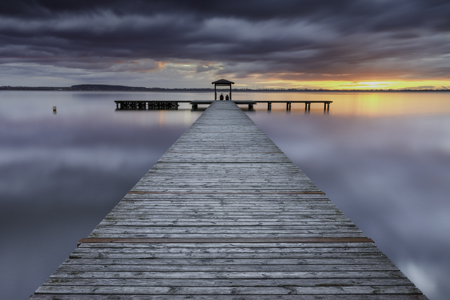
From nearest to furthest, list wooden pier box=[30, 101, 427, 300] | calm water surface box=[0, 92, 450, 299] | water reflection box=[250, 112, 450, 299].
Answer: wooden pier box=[30, 101, 427, 300] < calm water surface box=[0, 92, 450, 299] < water reflection box=[250, 112, 450, 299]

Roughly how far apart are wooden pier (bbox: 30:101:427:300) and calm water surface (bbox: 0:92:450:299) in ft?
10.5

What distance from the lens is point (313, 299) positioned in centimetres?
228

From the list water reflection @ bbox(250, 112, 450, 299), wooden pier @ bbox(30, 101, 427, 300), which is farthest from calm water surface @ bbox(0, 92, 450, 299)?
wooden pier @ bbox(30, 101, 427, 300)

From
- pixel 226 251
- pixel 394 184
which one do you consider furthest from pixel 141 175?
pixel 394 184

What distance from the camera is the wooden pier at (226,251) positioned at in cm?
237

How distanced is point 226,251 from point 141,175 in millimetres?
9914

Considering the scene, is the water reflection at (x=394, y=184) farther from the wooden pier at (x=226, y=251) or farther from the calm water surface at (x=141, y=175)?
the wooden pier at (x=226, y=251)

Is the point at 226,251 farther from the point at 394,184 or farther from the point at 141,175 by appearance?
the point at 394,184

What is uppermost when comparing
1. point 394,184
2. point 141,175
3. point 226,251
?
point 226,251

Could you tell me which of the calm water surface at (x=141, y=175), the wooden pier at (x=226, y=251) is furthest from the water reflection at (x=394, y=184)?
the wooden pier at (x=226, y=251)

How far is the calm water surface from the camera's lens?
245 inches

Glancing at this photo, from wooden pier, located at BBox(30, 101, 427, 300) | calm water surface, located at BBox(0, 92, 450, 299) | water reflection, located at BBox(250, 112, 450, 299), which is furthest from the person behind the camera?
water reflection, located at BBox(250, 112, 450, 299)

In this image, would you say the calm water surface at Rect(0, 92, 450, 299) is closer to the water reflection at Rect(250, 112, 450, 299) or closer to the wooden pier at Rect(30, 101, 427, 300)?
the water reflection at Rect(250, 112, 450, 299)

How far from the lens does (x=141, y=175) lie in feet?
40.0
